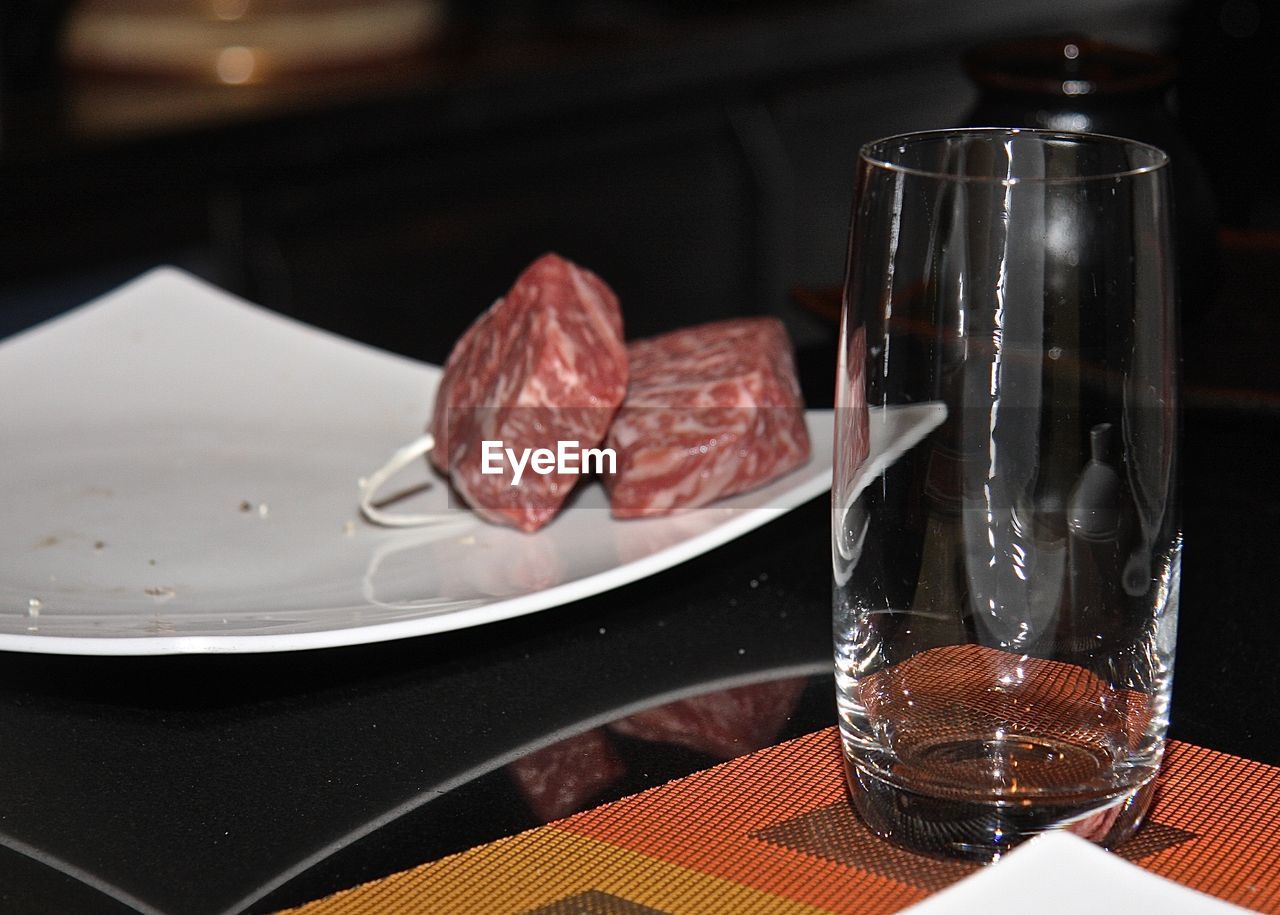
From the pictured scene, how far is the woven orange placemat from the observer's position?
0.53m

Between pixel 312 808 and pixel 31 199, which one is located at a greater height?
pixel 31 199

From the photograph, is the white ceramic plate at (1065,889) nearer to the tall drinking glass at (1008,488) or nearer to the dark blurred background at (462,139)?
the tall drinking glass at (1008,488)

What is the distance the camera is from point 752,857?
557mm

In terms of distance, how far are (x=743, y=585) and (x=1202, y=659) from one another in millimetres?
236

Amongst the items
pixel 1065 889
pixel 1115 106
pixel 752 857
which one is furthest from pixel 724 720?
pixel 1115 106

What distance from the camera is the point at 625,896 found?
1.74 feet

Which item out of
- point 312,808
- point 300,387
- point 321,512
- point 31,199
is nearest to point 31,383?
point 300,387

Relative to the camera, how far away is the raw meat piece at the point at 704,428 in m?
0.89

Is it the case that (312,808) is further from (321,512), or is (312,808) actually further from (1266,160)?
(1266,160)

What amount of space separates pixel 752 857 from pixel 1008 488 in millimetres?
162

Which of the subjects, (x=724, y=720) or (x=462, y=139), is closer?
(x=724, y=720)

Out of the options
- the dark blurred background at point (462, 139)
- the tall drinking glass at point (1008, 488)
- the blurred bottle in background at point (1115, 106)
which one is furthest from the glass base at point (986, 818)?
the dark blurred background at point (462, 139)

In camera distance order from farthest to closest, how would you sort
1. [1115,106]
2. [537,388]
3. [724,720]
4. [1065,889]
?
[1115,106]
[537,388]
[724,720]
[1065,889]

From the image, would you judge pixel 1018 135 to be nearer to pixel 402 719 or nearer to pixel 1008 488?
pixel 1008 488
